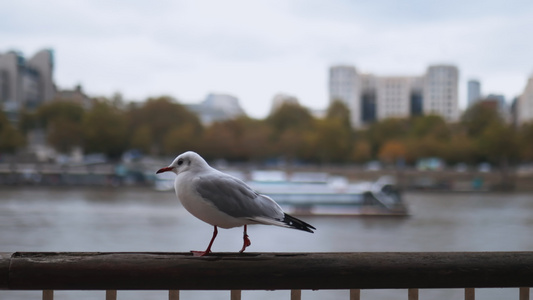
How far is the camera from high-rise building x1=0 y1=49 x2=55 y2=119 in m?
54.8

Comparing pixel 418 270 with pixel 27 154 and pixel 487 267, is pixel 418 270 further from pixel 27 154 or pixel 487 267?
pixel 27 154

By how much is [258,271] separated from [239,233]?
1577 cm

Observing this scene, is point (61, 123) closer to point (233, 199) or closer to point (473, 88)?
point (233, 199)

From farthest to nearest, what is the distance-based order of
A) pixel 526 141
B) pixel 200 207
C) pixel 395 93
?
1. pixel 395 93
2. pixel 526 141
3. pixel 200 207

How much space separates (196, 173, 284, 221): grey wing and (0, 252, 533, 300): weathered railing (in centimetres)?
13

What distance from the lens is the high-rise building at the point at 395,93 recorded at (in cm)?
9631

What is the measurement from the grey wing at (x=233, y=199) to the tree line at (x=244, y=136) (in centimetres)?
4121

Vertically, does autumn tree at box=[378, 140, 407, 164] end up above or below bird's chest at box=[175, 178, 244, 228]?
above

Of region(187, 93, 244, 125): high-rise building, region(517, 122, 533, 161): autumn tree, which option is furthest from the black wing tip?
region(187, 93, 244, 125): high-rise building

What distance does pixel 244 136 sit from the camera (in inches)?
A: 1997

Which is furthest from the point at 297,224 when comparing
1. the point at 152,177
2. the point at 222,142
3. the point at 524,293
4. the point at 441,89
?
the point at 441,89

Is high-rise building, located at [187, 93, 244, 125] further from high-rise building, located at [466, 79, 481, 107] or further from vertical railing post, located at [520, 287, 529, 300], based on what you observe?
vertical railing post, located at [520, 287, 529, 300]

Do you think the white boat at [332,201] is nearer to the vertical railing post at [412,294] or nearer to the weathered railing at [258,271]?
the vertical railing post at [412,294]

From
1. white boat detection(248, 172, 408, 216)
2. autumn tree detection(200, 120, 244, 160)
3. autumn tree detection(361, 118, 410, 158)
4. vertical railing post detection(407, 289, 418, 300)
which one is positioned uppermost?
autumn tree detection(361, 118, 410, 158)
